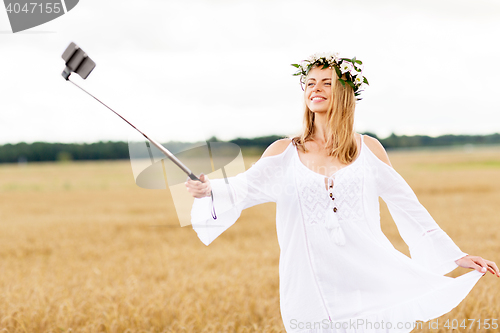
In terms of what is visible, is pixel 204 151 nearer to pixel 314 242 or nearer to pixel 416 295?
pixel 314 242

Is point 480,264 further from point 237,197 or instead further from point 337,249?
point 237,197

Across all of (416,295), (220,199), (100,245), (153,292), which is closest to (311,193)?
(220,199)

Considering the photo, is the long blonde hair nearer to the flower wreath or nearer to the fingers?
the flower wreath

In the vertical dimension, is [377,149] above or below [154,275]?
above

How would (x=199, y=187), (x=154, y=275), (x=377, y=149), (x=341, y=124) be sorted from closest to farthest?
(x=199, y=187) → (x=341, y=124) → (x=377, y=149) → (x=154, y=275)

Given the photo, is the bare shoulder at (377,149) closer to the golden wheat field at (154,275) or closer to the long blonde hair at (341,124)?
the long blonde hair at (341,124)

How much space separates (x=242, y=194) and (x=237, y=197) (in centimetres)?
5

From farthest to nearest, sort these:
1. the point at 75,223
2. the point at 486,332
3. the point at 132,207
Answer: the point at 132,207 < the point at 75,223 < the point at 486,332

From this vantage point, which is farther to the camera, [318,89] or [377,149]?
[377,149]

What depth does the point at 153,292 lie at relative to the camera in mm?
6223

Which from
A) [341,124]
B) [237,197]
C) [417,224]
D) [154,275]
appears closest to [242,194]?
[237,197]

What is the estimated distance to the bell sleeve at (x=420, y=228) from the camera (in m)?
3.32

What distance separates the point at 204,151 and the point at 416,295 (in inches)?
74.6

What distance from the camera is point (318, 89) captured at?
3162 millimetres
